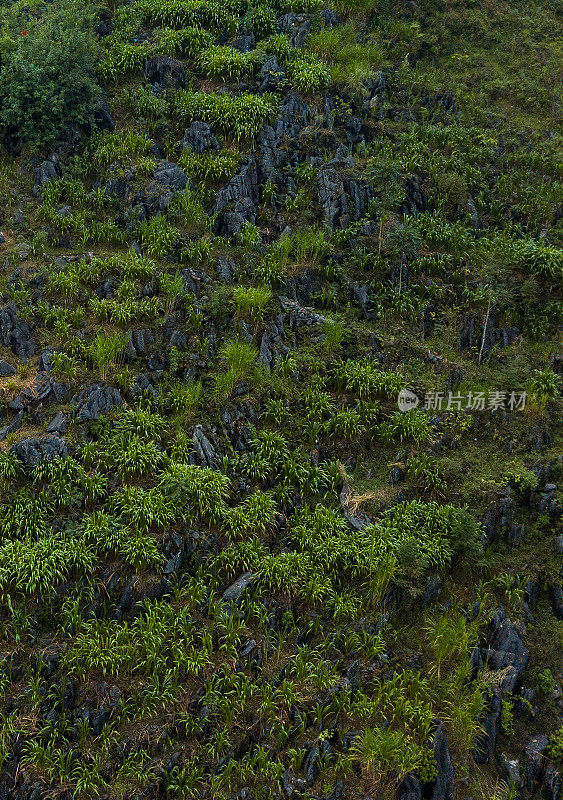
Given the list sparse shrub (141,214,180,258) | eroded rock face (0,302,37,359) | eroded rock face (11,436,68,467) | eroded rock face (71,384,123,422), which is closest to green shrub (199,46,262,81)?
sparse shrub (141,214,180,258)

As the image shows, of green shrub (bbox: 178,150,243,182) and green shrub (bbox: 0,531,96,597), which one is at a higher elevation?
green shrub (bbox: 178,150,243,182)

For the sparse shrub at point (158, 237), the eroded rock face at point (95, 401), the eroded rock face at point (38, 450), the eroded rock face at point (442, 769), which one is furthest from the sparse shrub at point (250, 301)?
the eroded rock face at point (442, 769)

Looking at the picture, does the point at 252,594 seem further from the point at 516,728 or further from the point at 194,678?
the point at 516,728

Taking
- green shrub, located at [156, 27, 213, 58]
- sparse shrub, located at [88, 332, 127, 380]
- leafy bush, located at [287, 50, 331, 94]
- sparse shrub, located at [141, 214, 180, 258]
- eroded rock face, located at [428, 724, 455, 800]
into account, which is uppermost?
green shrub, located at [156, 27, 213, 58]

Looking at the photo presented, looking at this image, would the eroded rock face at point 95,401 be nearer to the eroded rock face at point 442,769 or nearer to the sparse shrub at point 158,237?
the sparse shrub at point 158,237

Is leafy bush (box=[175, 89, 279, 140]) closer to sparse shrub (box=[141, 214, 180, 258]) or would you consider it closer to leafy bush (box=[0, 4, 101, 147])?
leafy bush (box=[0, 4, 101, 147])

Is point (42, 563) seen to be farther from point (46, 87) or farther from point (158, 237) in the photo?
point (46, 87)

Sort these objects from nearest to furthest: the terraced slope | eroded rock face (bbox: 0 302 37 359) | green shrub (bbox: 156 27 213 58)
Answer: the terraced slope
eroded rock face (bbox: 0 302 37 359)
green shrub (bbox: 156 27 213 58)
